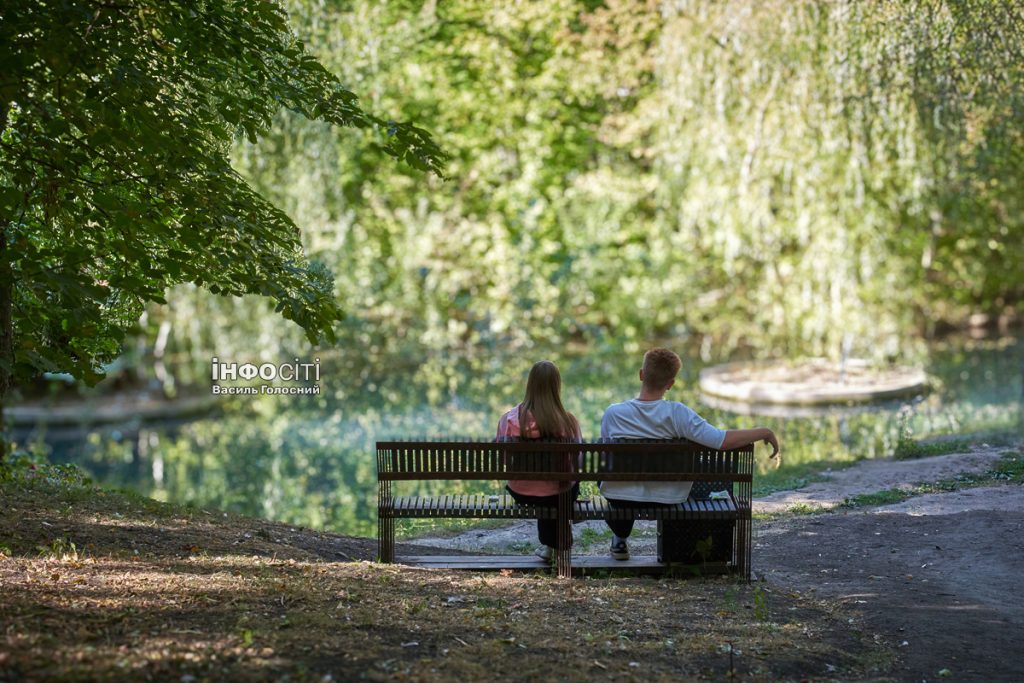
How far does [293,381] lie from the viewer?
51.9ft

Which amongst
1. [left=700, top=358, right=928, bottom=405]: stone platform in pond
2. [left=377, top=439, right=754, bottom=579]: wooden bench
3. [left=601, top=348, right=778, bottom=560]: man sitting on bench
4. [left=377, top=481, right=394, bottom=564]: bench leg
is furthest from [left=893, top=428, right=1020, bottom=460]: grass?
[left=377, top=481, right=394, bottom=564]: bench leg

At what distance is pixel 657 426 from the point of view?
5473mm

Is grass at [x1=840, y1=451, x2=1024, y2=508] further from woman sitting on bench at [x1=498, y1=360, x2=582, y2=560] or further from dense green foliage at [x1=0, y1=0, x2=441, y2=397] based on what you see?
dense green foliage at [x1=0, y1=0, x2=441, y2=397]

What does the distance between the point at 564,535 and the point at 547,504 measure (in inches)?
7.0

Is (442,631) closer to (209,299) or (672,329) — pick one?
(209,299)

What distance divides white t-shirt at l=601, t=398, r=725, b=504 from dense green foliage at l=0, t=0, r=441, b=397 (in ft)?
5.14

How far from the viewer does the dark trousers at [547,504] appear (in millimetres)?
5543

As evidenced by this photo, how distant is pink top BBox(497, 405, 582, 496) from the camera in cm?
552

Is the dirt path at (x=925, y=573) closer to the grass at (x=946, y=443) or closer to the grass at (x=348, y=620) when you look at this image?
the grass at (x=348, y=620)

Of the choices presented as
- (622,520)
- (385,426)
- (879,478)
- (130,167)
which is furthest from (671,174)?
(130,167)

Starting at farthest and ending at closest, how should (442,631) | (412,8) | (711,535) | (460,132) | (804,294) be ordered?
(460,132) < (412,8) < (804,294) < (711,535) < (442,631)

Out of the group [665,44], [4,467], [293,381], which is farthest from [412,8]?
[4,467]

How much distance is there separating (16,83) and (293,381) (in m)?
11.5

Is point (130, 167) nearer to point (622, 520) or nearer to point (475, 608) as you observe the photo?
point (475, 608)
